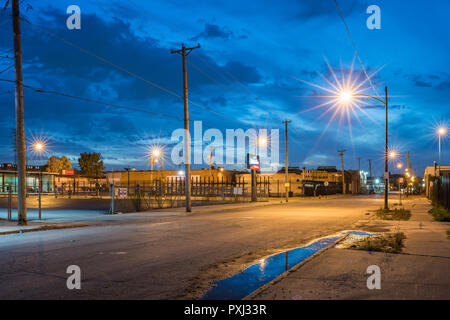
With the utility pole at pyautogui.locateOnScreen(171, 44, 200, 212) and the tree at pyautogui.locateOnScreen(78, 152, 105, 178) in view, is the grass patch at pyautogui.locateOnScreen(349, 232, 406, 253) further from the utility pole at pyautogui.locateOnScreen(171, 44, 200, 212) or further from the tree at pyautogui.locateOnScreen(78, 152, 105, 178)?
the tree at pyautogui.locateOnScreen(78, 152, 105, 178)

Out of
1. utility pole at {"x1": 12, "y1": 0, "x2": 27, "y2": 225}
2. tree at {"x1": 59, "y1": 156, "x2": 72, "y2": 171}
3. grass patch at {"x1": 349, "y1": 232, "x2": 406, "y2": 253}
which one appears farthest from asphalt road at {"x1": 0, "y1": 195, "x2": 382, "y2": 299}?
tree at {"x1": 59, "y1": 156, "x2": 72, "y2": 171}

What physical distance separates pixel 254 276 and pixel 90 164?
381ft

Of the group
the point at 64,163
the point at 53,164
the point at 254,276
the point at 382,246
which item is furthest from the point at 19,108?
the point at 64,163

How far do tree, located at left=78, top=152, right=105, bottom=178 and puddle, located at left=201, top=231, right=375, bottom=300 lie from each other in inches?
4429

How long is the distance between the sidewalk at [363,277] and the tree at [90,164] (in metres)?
114

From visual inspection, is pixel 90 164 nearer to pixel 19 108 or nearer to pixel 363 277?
pixel 19 108

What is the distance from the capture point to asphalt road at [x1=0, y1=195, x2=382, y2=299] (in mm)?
6730

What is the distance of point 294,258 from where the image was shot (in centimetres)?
991

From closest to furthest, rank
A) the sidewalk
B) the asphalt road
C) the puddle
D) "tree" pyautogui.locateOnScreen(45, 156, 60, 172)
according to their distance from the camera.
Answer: the sidewalk → the puddle → the asphalt road → "tree" pyautogui.locateOnScreen(45, 156, 60, 172)

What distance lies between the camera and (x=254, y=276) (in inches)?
312

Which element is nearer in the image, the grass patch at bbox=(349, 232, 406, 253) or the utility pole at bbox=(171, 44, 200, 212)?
the grass patch at bbox=(349, 232, 406, 253)
